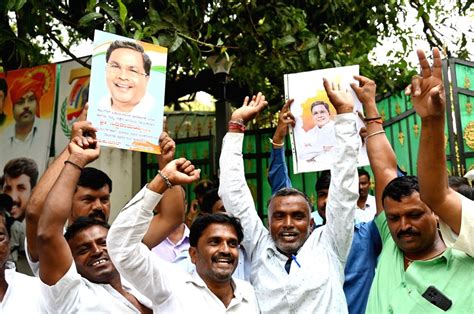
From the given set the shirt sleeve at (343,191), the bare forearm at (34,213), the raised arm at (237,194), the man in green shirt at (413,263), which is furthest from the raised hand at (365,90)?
the bare forearm at (34,213)

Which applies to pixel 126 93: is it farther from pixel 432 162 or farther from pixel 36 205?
pixel 432 162

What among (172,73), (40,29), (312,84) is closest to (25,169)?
(40,29)

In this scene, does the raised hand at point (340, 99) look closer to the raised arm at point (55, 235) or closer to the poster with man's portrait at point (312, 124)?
the poster with man's portrait at point (312, 124)

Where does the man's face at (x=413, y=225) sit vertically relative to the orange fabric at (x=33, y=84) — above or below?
below

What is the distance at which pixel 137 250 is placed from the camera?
2.58 meters

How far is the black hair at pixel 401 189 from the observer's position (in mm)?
2621

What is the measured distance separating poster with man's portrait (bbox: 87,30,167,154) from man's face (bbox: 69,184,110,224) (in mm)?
524

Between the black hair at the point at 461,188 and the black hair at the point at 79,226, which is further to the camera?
the black hair at the point at 461,188

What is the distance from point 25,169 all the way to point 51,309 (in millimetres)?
3008

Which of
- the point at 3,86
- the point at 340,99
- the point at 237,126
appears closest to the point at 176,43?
the point at 237,126

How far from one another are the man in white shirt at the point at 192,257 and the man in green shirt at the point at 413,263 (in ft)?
2.23

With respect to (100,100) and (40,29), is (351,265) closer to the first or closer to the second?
(100,100)

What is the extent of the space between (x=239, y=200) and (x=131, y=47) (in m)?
1.04

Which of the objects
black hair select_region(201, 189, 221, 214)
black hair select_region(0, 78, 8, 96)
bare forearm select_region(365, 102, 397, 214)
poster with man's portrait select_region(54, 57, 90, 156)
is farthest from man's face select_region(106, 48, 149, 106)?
black hair select_region(0, 78, 8, 96)
